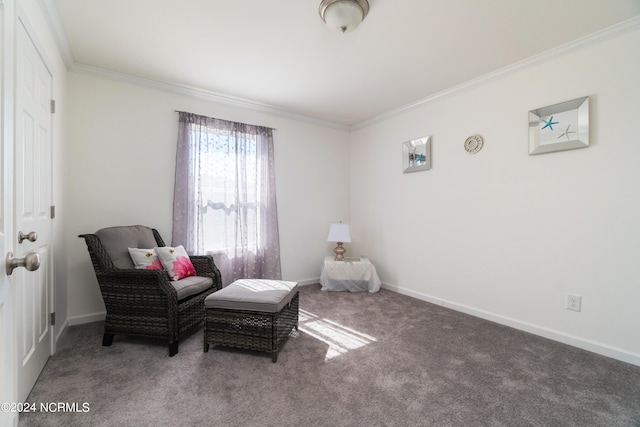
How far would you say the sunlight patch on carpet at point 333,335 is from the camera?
89.2 inches

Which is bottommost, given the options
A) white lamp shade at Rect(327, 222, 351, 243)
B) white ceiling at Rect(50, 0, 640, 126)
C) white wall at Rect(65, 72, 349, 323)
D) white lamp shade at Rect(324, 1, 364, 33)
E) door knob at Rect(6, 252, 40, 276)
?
white lamp shade at Rect(327, 222, 351, 243)

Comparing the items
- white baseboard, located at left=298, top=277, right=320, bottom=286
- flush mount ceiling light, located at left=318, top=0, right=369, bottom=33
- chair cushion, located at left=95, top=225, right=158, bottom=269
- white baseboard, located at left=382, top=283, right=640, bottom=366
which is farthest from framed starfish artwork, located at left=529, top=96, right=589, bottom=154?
chair cushion, located at left=95, top=225, right=158, bottom=269

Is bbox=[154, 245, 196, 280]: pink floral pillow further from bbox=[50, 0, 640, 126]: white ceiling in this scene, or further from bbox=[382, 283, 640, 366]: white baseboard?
bbox=[382, 283, 640, 366]: white baseboard

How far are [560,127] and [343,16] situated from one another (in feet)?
6.62

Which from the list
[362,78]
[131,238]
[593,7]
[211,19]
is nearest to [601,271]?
[593,7]

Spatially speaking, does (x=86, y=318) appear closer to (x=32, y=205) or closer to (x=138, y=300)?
(x=138, y=300)

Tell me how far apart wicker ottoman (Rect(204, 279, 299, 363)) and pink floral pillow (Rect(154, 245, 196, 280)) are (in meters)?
0.57

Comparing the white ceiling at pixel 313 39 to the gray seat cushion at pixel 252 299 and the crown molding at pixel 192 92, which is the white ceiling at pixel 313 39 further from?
the gray seat cushion at pixel 252 299

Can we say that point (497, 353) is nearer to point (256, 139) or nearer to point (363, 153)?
point (363, 153)

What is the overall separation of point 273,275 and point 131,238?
1.70m

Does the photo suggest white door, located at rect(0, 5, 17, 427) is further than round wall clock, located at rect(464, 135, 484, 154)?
No

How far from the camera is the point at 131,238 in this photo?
2604mm

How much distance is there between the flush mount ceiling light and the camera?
1884 mm

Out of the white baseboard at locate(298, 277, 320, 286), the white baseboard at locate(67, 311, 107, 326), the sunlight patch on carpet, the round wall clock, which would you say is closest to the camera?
the sunlight patch on carpet
